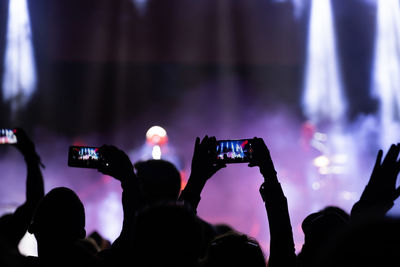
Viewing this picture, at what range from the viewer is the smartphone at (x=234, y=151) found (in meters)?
1.97

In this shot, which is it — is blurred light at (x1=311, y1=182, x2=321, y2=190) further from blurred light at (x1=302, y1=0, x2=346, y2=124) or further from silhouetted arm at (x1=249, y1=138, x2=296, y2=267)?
silhouetted arm at (x1=249, y1=138, x2=296, y2=267)

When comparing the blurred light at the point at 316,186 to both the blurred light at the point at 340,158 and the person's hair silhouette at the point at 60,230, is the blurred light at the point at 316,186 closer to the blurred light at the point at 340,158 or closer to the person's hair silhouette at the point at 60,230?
the blurred light at the point at 340,158

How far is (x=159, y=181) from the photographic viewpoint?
5.16 ft

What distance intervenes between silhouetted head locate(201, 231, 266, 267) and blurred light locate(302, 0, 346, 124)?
8361mm

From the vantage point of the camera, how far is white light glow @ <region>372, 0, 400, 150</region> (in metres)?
9.41

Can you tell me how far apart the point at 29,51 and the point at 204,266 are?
27.7 ft

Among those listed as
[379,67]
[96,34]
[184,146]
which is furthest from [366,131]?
[96,34]

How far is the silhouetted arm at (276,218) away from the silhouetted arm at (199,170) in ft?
0.80

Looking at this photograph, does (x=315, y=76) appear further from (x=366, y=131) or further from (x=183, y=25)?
(x=183, y=25)

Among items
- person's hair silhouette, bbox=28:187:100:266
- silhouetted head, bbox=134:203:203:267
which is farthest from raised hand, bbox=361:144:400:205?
person's hair silhouette, bbox=28:187:100:266

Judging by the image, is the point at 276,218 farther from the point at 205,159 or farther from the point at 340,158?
the point at 340,158

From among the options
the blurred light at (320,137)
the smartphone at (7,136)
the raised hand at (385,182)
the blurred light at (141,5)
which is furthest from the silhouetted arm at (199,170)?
the blurred light at (320,137)

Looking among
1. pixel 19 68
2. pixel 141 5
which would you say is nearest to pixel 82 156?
pixel 141 5

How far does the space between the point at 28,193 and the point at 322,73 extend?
32.4ft
